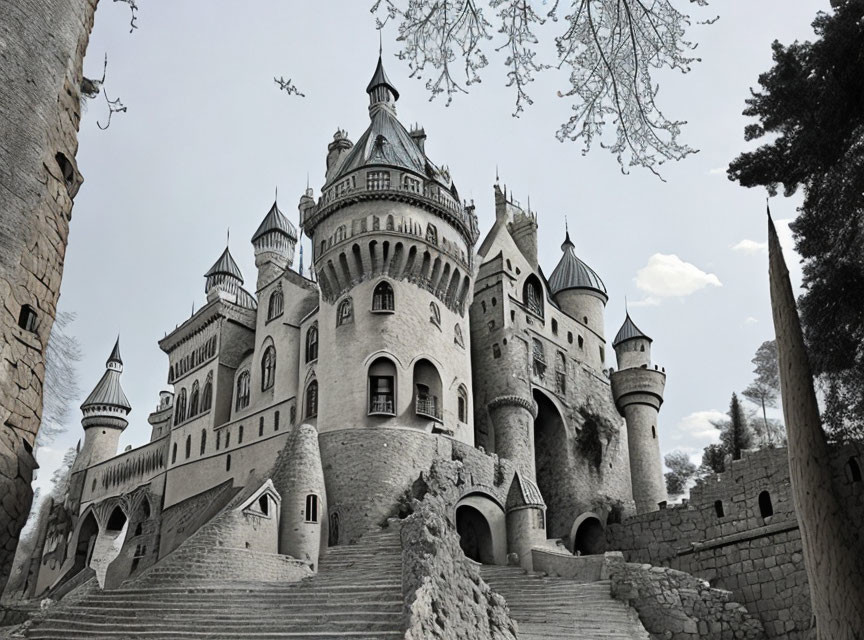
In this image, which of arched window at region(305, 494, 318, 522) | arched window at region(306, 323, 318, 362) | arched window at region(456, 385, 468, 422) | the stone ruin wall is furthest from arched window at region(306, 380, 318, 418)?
the stone ruin wall

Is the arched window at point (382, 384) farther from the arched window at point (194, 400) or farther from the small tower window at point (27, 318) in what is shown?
the small tower window at point (27, 318)

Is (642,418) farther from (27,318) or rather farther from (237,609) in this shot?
(27,318)

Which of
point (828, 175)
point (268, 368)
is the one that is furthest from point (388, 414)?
point (828, 175)

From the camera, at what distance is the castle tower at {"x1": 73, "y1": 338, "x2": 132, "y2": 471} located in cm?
6019

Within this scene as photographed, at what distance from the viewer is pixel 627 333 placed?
5494 centimetres

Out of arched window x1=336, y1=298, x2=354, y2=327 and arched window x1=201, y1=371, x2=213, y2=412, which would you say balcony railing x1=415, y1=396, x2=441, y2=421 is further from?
arched window x1=201, y1=371, x2=213, y2=412

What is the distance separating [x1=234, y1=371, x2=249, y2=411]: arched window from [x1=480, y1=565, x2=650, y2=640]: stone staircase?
20682 mm

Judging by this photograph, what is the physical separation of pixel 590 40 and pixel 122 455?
5198 cm

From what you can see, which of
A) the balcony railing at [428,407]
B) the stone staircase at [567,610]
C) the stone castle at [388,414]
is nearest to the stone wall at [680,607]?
the stone castle at [388,414]

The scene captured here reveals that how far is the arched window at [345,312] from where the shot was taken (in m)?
38.8

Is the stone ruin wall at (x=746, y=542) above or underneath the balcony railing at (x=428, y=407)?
underneath

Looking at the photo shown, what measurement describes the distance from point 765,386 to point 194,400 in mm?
42883

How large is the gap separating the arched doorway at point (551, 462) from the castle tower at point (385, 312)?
7.88 metres

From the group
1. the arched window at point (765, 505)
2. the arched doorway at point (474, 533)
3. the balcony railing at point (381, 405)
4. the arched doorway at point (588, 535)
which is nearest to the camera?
the arched window at point (765, 505)
